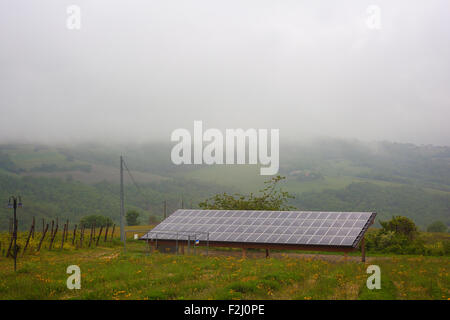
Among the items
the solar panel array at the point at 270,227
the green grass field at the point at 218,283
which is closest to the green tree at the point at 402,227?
the solar panel array at the point at 270,227

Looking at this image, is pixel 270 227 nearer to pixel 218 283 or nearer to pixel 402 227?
pixel 218 283

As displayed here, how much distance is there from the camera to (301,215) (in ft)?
120

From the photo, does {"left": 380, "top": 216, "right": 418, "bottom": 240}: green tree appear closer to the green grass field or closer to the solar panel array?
the solar panel array

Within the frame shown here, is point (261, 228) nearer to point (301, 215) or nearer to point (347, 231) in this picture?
point (301, 215)

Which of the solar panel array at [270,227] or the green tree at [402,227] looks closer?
the solar panel array at [270,227]

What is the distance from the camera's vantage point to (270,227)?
111 ft

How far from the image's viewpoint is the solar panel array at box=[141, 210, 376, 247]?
3023 centimetres

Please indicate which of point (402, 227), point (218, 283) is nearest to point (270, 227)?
point (218, 283)

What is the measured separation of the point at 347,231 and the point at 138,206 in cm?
13283

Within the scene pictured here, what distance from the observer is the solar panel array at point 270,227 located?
30.2 meters

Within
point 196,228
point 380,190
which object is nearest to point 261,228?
point 196,228

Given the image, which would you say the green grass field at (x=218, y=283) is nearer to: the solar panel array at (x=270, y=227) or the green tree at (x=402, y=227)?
the solar panel array at (x=270, y=227)

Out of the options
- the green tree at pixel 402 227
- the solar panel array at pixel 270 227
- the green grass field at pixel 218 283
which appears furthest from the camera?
the green tree at pixel 402 227
